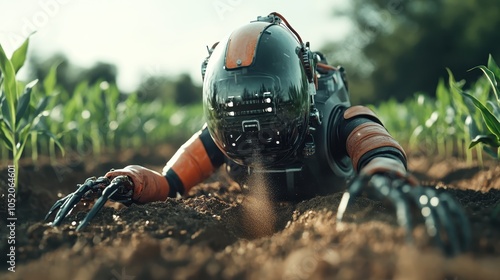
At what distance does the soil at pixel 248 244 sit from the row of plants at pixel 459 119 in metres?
0.53

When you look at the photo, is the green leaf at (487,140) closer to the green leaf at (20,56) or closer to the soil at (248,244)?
the soil at (248,244)

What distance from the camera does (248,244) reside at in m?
2.13

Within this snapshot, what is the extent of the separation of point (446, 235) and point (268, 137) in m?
1.14

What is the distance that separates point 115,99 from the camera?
8.54 metres

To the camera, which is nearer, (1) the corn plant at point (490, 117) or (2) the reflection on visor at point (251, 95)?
(2) the reflection on visor at point (251, 95)

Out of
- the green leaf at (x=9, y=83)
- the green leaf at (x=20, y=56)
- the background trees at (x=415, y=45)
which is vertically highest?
the green leaf at (x=20, y=56)

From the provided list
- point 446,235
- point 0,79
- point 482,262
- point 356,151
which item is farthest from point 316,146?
point 0,79

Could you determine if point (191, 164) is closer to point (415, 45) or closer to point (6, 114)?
point (6, 114)

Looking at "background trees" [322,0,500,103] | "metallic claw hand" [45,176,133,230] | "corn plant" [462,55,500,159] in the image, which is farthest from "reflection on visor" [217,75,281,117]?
"background trees" [322,0,500,103]

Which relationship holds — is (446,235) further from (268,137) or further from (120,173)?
(120,173)

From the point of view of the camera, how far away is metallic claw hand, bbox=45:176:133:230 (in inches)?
107

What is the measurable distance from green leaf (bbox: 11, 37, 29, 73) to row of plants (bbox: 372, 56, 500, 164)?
304 centimetres

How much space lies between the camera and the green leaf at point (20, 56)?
393cm

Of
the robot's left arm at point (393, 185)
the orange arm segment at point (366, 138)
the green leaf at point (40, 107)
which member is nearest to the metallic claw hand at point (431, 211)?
the robot's left arm at point (393, 185)
